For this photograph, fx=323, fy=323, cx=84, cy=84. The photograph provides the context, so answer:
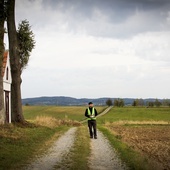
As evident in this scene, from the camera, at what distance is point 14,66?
24750mm

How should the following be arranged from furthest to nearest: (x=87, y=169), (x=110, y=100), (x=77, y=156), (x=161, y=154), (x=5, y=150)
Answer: (x=110, y=100), (x=161, y=154), (x=5, y=150), (x=77, y=156), (x=87, y=169)

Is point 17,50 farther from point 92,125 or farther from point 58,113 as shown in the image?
point 58,113

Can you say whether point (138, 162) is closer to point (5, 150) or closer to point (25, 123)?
point (5, 150)

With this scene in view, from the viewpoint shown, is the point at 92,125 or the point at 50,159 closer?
the point at 50,159

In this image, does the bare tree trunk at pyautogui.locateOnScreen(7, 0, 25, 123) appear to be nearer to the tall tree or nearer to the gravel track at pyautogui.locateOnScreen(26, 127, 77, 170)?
the tall tree

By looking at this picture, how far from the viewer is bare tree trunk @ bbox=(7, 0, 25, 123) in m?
24.4

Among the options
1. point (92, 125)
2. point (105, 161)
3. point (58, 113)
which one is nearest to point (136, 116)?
point (58, 113)

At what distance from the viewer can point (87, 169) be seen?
30.7ft

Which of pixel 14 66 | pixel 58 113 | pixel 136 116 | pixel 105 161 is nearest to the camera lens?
pixel 105 161

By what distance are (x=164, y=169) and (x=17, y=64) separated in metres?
17.2

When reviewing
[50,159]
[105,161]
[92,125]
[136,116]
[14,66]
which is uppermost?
[14,66]

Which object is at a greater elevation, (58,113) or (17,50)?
(17,50)

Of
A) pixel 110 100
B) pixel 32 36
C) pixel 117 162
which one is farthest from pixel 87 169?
pixel 110 100

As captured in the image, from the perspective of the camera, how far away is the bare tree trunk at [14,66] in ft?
80.2
